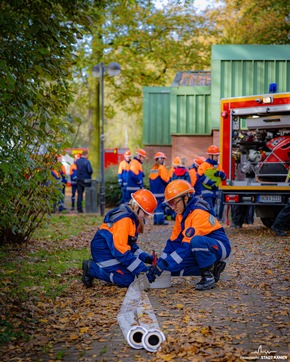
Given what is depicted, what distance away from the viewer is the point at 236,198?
1516 cm

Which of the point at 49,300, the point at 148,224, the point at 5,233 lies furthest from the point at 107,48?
the point at 49,300

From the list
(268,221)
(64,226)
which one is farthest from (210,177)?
(64,226)

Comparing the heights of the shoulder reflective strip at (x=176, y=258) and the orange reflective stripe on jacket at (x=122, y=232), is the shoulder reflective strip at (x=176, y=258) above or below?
below

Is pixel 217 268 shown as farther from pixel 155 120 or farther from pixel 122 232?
pixel 155 120

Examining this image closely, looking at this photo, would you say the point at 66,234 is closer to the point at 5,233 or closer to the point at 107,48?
the point at 5,233

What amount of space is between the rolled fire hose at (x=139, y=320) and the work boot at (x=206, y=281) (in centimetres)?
65

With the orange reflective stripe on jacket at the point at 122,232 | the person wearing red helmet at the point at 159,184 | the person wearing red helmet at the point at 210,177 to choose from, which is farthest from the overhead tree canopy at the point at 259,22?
the orange reflective stripe on jacket at the point at 122,232

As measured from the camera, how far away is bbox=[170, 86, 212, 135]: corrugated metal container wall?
28.2 metres

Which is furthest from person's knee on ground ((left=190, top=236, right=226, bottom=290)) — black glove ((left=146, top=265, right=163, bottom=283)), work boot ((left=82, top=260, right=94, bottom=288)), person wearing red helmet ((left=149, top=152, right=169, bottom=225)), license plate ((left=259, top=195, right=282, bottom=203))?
person wearing red helmet ((left=149, top=152, right=169, bottom=225))

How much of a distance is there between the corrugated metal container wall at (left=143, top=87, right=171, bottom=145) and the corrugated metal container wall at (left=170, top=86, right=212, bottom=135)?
6.39 feet

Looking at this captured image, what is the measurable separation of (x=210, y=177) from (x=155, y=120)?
14748mm

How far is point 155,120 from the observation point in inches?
1206

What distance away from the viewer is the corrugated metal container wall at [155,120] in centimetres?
3034

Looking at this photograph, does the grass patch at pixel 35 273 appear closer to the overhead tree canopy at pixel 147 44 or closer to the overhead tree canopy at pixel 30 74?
the overhead tree canopy at pixel 30 74
